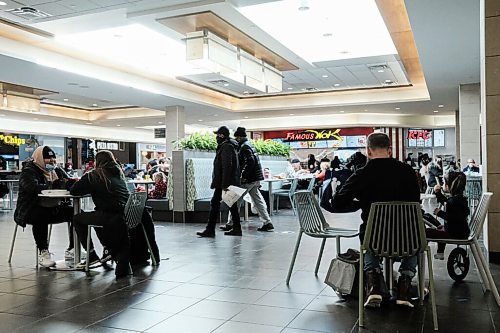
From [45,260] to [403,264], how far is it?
11.7 ft

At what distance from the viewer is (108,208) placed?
15.3 ft

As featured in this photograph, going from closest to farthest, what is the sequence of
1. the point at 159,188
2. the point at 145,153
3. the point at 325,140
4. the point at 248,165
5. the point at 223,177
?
the point at 223,177
the point at 248,165
the point at 159,188
the point at 325,140
the point at 145,153

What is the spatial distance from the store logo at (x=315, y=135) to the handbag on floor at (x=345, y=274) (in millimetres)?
18657

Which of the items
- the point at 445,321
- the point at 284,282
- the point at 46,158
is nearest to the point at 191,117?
the point at 46,158

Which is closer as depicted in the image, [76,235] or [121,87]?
[76,235]

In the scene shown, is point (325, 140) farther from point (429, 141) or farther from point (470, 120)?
point (470, 120)

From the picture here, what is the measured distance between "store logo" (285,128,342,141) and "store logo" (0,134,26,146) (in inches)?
492

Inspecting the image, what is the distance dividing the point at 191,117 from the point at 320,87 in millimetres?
6198

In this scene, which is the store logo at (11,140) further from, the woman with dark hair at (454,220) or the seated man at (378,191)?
the woman with dark hair at (454,220)

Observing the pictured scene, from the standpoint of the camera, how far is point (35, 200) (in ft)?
16.3

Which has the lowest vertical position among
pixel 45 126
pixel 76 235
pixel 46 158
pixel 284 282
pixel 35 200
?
pixel 284 282

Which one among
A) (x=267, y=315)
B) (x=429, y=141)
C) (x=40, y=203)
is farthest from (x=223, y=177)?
(x=429, y=141)

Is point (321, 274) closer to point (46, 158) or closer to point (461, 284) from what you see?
point (461, 284)

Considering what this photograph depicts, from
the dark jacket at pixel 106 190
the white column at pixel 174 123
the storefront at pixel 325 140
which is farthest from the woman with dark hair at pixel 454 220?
the storefront at pixel 325 140
